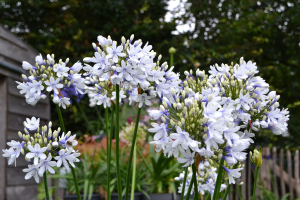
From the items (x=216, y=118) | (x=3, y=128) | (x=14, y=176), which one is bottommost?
(x=14, y=176)

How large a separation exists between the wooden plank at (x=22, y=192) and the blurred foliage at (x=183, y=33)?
248cm

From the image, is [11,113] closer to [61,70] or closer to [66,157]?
[61,70]

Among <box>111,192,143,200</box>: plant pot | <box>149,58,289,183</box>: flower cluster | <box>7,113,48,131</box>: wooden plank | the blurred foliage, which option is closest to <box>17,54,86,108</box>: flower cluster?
<box>149,58,289,183</box>: flower cluster

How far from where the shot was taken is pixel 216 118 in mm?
838

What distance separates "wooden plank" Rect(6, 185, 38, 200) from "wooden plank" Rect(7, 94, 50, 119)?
39.5 inches

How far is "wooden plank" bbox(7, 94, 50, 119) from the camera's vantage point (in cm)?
382

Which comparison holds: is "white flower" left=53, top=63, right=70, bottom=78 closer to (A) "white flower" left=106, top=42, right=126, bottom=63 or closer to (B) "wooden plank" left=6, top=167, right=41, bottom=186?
(A) "white flower" left=106, top=42, right=126, bottom=63

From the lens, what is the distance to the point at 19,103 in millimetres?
4020

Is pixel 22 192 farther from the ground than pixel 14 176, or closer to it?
closer to it

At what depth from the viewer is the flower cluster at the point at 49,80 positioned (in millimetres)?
1199

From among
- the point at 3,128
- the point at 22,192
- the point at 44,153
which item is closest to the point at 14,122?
the point at 3,128

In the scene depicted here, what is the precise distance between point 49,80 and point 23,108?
3.19m

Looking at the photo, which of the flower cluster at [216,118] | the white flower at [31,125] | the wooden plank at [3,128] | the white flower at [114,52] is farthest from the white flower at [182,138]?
the wooden plank at [3,128]

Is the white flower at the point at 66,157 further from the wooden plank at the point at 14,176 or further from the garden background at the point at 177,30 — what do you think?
the garden background at the point at 177,30
